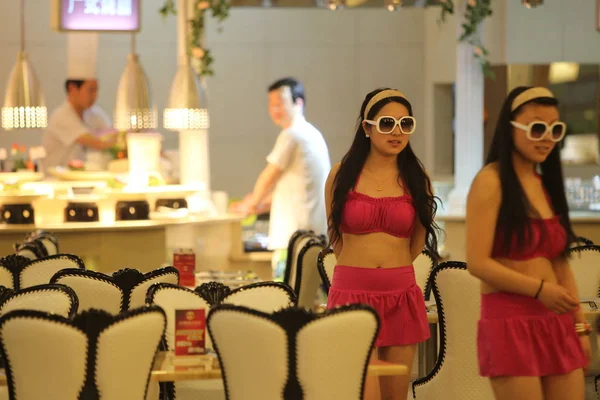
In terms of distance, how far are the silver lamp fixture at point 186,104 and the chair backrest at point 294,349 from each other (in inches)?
192

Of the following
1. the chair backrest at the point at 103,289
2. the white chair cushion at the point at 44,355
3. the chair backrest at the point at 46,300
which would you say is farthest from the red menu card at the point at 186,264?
the white chair cushion at the point at 44,355

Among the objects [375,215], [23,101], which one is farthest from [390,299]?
[23,101]

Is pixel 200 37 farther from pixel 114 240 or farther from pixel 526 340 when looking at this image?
pixel 526 340

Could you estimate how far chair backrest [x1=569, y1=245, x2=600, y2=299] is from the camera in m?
6.10

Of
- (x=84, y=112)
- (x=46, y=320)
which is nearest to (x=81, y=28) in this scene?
(x=84, y=112)

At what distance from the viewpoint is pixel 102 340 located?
3.61 meters

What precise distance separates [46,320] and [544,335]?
4.77ft

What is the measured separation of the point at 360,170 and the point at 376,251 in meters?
0.31

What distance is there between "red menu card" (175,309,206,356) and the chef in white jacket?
5.66m

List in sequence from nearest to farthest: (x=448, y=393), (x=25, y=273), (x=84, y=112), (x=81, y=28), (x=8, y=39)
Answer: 1. (x=448, y=393)
2. (x=25, y=273)
3. (x=81, y=28)
4. (x=84, y=112)
5. (x=8, y=39)

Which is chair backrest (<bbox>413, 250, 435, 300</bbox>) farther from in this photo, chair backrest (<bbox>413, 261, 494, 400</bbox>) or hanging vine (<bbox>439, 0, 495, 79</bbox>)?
hanging vine (<bbox>439, 0, 495, 79</bbox>)

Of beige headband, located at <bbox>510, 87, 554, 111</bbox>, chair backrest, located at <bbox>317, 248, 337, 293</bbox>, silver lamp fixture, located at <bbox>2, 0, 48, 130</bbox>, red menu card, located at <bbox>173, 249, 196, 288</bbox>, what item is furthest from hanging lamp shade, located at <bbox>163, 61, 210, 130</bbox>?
beige headband, located at <bbox>510, 87, 554, 111</bbox>

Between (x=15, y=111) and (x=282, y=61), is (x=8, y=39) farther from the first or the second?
(x=15, y=111)

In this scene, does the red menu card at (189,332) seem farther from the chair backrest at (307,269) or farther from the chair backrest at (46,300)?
the chair backrest at (307,269)
